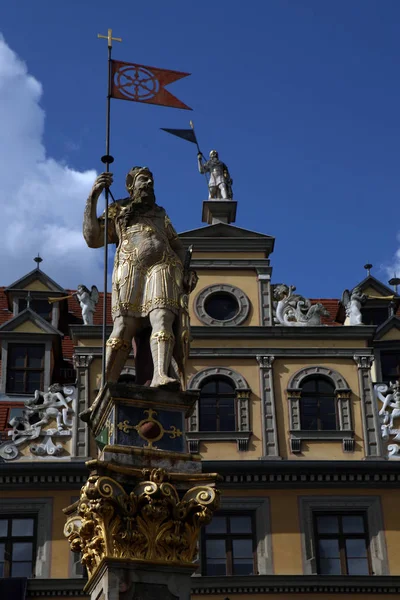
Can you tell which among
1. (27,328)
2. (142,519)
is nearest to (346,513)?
(27,328)

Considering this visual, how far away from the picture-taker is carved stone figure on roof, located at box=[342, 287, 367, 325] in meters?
24.9

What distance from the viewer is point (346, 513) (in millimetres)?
22375

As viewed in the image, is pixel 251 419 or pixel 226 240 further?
pixel 226 240

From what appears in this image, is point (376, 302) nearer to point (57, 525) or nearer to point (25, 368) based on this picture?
point (25, 368)

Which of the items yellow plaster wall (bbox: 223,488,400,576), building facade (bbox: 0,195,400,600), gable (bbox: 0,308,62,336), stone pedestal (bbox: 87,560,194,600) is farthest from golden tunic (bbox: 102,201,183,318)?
gable (bbox: 0,308,62,336)

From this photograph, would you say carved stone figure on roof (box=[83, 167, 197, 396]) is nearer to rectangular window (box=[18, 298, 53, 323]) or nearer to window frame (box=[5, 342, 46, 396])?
window frame (box=[5, 342, 46, 396])

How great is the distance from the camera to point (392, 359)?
2591cm

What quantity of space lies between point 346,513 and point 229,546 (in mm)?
2571

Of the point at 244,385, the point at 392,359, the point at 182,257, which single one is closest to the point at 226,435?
the point at 244,385

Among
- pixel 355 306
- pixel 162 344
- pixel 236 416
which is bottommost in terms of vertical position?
pixel 162 344

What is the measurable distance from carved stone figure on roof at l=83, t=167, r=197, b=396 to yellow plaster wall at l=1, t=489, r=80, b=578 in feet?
39.0

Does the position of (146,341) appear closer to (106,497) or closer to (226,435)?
(106,497)

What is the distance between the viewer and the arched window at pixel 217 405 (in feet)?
75.9

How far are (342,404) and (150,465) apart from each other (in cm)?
1453
